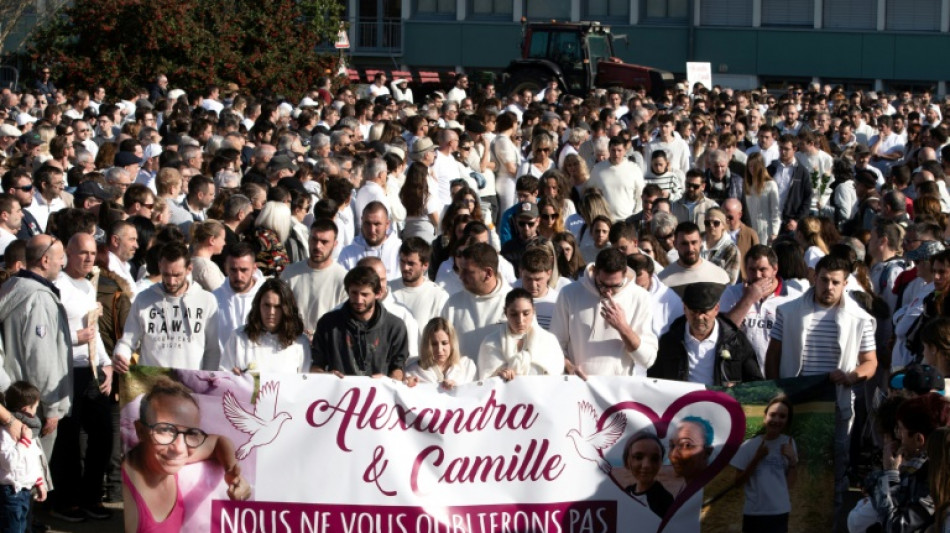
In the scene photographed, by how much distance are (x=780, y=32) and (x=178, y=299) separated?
42.5 m

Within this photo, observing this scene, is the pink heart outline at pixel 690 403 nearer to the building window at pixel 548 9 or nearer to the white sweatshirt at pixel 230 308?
the white sweatshirt at pixel 230 308

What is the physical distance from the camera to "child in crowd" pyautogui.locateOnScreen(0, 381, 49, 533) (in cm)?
778

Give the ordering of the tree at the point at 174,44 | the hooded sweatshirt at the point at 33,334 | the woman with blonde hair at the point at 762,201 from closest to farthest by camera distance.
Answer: the hooded sweatshirt at the point at 33,334 < the woman with blonde hair at the point at 762,201 < the tree at the point at 174,44

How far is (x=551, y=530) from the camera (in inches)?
304

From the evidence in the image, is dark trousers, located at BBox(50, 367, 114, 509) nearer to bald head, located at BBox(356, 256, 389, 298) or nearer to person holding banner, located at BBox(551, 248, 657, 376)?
→ bald head, located at BBox(356, 256, 389, 298)

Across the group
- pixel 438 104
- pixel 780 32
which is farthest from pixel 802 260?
pixel 780 32

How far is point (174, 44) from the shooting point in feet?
97.7

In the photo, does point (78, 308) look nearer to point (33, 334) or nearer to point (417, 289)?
point (33, 334)

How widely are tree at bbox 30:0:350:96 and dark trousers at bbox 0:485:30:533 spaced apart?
22489 millimetres

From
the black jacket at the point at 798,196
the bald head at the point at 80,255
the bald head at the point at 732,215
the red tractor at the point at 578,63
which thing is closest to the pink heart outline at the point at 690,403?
the bald head at the point at 80,255

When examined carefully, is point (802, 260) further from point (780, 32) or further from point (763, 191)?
point (780, 32)

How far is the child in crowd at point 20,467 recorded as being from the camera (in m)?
7.78

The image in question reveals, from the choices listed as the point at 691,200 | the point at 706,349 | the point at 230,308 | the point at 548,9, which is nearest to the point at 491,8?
the point at 548,9

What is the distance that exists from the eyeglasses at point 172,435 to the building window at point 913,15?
146 ft
